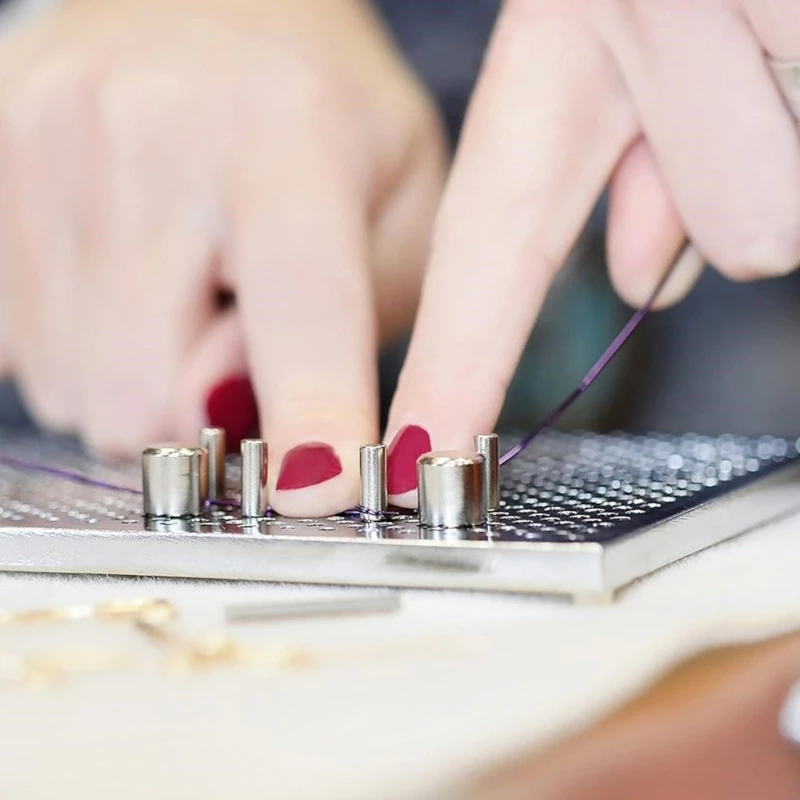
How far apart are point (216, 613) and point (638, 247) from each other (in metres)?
0.43

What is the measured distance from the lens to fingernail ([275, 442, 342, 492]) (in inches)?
24.4

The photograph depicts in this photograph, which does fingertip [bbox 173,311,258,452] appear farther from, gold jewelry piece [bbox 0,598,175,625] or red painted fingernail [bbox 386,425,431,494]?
gold jewelry piece [bbox 0,598,175,625]

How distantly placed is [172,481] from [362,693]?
0.24 meters

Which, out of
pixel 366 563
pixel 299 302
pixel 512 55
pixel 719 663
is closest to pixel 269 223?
pixel 299 302

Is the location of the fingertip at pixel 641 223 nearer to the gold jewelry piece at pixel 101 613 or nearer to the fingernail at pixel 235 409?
the fingernail at pixel 235 409

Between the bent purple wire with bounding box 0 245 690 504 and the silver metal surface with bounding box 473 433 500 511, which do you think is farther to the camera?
the bent purple wire with bounding box 0 245 690 504

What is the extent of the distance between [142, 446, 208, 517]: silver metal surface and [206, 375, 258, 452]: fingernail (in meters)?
0.32

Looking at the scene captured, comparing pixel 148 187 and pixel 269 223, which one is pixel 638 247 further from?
pixel 148 187

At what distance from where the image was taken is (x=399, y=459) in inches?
25.0

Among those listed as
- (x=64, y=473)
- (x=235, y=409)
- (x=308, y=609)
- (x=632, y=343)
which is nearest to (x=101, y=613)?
(x=308, y=609)

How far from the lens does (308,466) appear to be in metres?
0.64

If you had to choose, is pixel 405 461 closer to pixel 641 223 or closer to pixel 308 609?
pixel 308 609

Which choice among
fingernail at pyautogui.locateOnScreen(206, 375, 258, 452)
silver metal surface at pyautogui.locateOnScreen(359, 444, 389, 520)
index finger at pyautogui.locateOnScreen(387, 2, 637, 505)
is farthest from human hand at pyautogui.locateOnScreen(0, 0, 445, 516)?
silver metal surface at pyautogui.locateOnScreen(359, 444, 389, 520)

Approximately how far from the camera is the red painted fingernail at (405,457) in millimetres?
621
